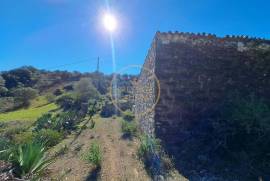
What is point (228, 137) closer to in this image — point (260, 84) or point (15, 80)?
point (260, 84)

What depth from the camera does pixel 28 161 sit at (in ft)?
21.0

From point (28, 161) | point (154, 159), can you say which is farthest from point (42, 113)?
point (154, 159)

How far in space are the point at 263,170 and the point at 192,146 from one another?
7.55 feet

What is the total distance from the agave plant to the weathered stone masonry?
421 cm

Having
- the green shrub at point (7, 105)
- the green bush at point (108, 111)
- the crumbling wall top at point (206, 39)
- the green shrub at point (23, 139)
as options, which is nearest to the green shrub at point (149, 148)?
the crumbling wall top at point (206, 39)

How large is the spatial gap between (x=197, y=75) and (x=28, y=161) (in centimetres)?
669

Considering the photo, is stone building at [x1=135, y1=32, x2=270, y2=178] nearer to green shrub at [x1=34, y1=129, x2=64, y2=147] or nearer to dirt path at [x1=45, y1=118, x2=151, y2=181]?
dirt path at [x1=45, y1=118, x2=151, y2=181]

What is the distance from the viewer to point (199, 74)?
32.0 feet

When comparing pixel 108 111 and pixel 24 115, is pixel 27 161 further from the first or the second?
pixel 24 115

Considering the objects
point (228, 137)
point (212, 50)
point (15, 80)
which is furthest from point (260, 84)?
point (15, 80)

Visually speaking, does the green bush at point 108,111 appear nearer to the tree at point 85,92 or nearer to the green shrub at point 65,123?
the green shrub at point 65,123

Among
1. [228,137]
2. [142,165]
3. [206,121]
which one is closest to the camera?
[142,165]

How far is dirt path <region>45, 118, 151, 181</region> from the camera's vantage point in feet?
22.2

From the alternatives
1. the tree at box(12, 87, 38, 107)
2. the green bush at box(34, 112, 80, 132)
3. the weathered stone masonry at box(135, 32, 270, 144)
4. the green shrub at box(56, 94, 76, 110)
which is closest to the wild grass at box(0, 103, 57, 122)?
the green shrub at box(56, 94, 76, 110)
